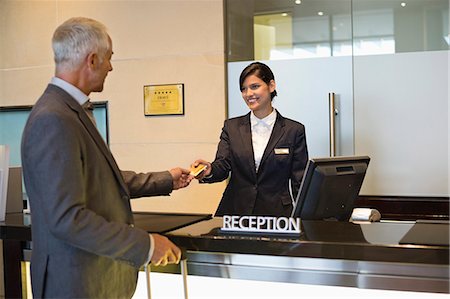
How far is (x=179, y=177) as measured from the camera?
248cm

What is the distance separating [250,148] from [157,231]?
1.59m

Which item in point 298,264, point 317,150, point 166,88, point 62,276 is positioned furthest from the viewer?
point 166,88

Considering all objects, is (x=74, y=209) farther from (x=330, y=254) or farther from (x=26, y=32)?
(x=26, y=32)

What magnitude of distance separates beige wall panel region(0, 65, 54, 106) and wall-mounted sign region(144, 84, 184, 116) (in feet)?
3.39

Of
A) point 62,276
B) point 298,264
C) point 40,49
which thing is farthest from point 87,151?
point 40,49

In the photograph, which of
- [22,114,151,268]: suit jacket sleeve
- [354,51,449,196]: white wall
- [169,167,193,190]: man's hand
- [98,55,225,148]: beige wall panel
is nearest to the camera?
[22,114,151,268]: suit jacket sleeve

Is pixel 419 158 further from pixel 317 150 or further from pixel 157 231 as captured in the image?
pixel 157 231

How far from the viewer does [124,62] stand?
188 inches

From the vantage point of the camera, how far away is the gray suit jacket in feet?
5.34

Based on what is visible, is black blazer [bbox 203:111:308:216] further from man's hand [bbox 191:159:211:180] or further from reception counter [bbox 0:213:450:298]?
reception counter [bbox 0:213:450:298]

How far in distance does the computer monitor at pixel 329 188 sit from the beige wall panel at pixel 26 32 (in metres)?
3.54

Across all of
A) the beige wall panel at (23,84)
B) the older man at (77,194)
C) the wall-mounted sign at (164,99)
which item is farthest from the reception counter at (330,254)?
the beige wall panel at (23,84)

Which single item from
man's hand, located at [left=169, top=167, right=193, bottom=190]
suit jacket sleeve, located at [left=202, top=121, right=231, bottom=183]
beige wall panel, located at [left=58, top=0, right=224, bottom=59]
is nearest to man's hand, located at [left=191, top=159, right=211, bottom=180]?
man's hand, located at [left=169, top=167, right=193, bottom=190]

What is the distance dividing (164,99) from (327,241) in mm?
3036
